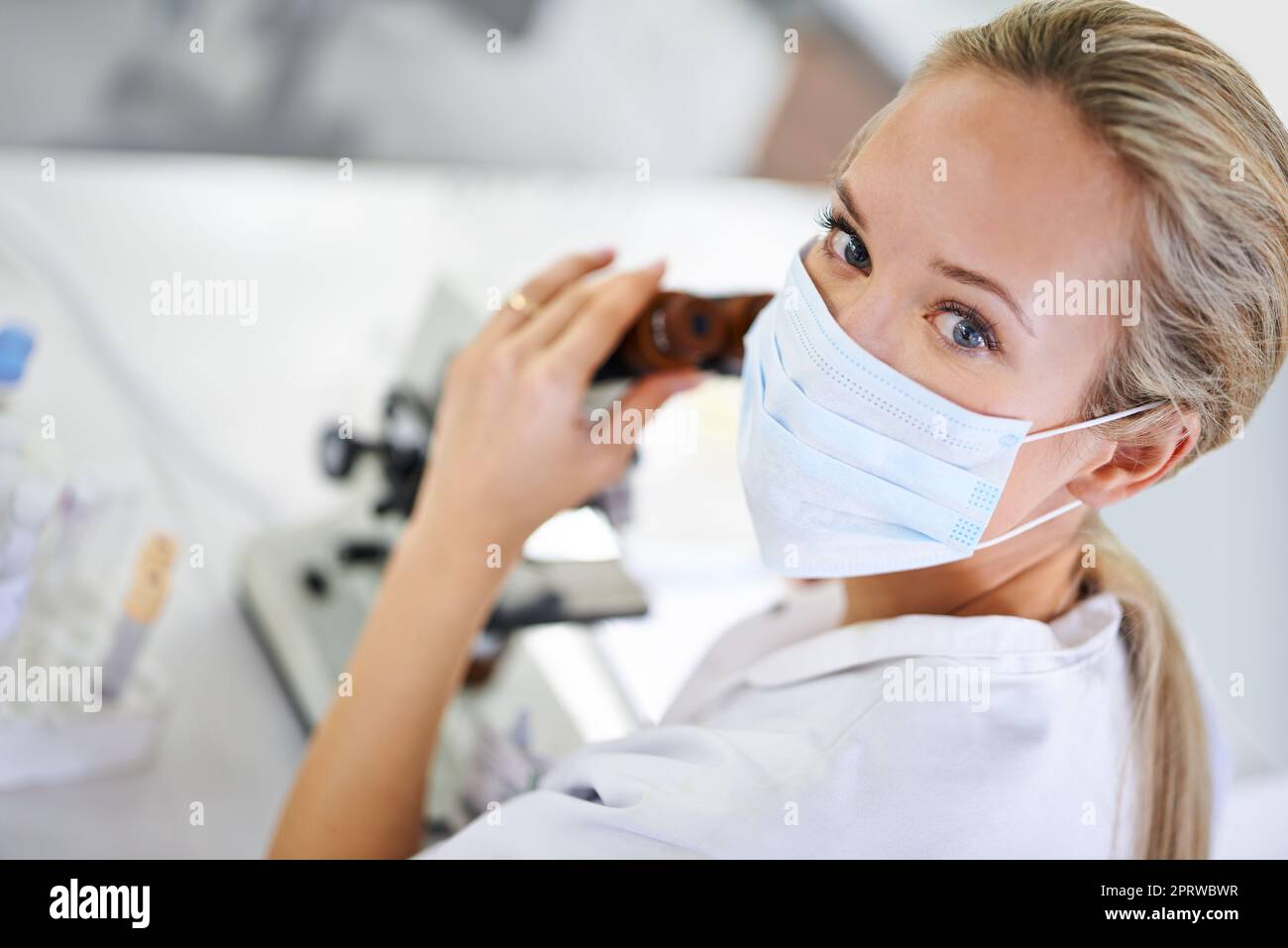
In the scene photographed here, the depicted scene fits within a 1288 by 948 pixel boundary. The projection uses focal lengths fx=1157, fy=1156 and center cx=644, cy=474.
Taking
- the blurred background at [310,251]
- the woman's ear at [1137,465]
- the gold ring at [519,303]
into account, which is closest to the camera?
the woman's ear at [1137,465]

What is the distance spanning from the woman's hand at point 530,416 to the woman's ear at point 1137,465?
34cm

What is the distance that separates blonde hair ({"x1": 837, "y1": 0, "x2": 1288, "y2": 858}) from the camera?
0.66m

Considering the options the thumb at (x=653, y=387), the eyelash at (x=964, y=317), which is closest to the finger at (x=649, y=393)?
the thumb at (x=653, y=387)

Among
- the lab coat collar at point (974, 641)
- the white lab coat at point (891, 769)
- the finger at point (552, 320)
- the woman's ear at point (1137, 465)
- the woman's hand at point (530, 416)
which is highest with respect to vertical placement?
the finger at point (552, 320)

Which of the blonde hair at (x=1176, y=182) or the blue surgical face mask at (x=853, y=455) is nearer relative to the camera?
the blonde hair at (x=1176, y=182)

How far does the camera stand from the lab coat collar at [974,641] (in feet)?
2.58

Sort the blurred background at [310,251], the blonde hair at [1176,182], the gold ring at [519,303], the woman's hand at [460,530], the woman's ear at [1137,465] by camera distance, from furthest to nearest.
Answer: the blurred background at [310,251]
the gold ring at [519,303]
the woman's hand at [460,530]
the woman's ear at [1137,465]
the blonde hair at [1176,182]

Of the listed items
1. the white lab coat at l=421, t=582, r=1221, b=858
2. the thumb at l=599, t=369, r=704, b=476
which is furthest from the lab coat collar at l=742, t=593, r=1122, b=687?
the thumb at l=599, t=369, r=704, b=476

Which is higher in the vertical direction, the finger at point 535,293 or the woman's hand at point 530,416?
the finger at point 535,293

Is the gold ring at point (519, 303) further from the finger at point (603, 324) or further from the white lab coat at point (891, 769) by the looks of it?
the white lab coat at point (891, 769)

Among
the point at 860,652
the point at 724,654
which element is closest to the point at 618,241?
the point at 724,654
